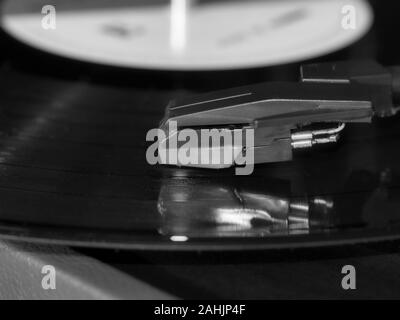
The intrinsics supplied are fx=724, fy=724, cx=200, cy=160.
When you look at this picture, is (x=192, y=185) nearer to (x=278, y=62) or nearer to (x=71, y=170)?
(x=71, y=170)

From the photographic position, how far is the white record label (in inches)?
37.3

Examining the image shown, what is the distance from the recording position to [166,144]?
56 cm

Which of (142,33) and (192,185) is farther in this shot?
(142,33)

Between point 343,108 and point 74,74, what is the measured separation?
Answer: 15.5 inches

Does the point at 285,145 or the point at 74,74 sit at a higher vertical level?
the point at 74,74

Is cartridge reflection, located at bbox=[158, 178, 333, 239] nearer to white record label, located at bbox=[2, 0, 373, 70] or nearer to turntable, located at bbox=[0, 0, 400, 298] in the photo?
turntable, located at bbox=[0, 0, 400, 298]

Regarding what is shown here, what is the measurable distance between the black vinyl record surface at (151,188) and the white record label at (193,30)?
0.20m

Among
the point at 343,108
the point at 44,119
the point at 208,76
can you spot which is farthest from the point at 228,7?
the point at 343,108

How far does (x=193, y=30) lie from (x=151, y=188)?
57cm

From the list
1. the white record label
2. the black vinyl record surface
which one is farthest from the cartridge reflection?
the white record label

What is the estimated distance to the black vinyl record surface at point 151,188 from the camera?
1.56 feet

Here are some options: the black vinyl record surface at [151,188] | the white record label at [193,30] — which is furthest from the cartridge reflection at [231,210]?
the white record label at [193,30]

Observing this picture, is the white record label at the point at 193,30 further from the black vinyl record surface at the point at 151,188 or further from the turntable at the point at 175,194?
the black vinyl record surface at the point at 151,188
